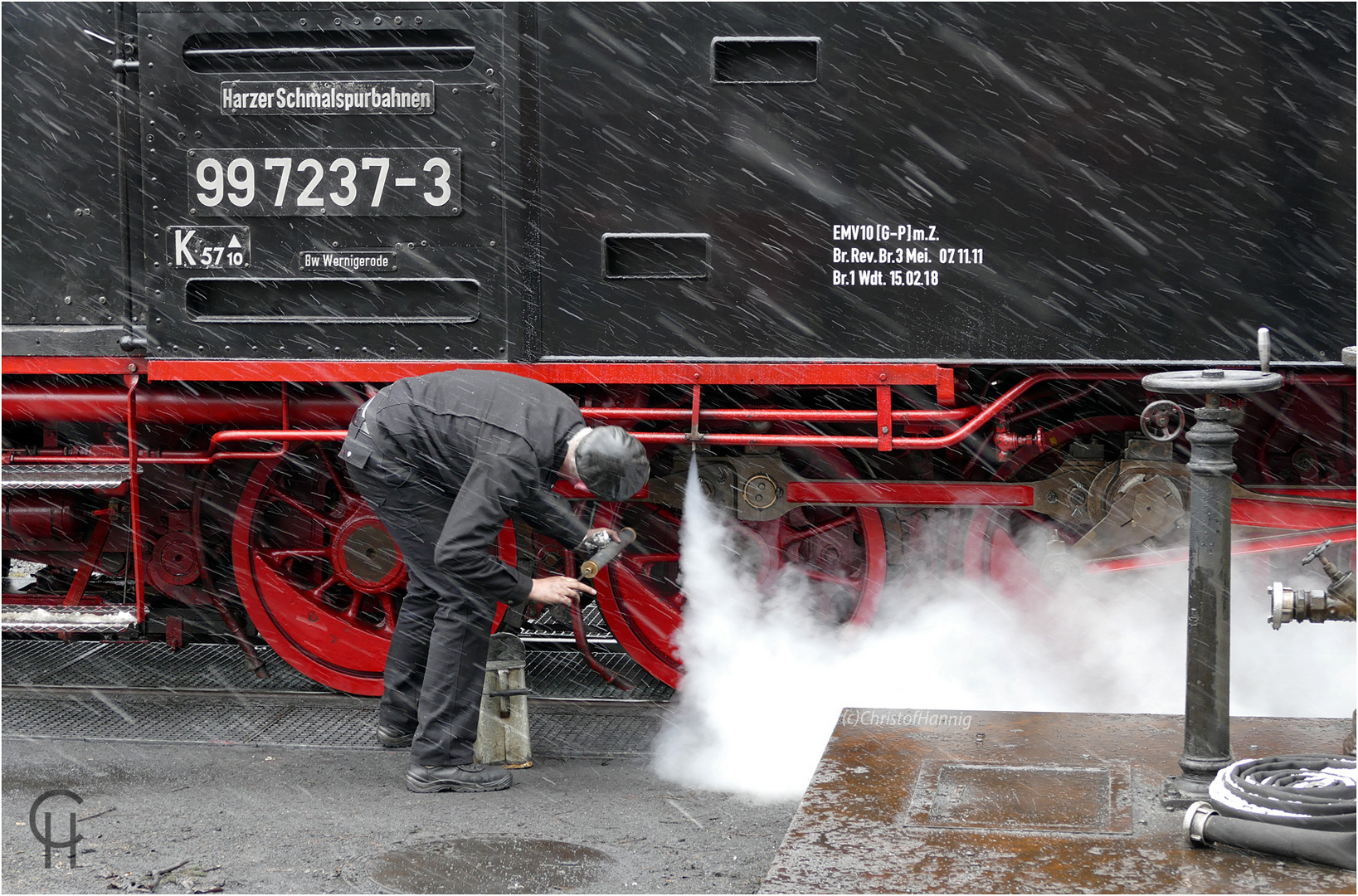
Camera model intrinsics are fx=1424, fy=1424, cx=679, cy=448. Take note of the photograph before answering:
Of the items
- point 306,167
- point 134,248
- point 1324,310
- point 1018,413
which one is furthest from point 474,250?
point 1324,310

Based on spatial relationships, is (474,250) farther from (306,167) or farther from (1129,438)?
(1129,438)

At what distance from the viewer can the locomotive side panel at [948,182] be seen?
165 inches

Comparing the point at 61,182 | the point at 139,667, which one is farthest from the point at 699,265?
the point at 139,667

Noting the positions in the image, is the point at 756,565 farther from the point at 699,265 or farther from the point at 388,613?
the point at 388,613

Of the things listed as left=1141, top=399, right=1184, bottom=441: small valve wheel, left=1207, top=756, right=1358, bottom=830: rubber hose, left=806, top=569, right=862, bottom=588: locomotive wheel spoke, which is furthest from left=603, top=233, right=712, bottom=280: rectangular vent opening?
left=1207, top=756, right=1358, bottom=830: rubber hose

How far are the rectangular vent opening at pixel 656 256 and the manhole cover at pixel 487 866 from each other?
5.77 ft

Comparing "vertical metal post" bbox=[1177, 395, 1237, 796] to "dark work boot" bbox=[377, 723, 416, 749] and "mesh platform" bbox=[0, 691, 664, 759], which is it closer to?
"mesh platform" bbox=[0, 691, 664, 759]

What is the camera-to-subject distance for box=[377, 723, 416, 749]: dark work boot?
479 centimetres

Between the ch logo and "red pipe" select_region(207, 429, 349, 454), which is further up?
"red pipe" select_region(207, 429, 349, 454)

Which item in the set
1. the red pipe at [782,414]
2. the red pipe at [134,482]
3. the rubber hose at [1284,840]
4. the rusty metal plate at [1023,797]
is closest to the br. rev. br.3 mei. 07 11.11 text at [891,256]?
the red pipe at [782,414]

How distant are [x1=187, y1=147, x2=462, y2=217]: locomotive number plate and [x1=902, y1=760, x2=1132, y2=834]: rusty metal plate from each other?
241 centimetres

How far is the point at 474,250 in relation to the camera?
4.61m

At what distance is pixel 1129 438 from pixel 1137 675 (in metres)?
0.80

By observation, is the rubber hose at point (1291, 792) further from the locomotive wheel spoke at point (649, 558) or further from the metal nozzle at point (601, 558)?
the locomotive wheel spoke at point (649, 558)
